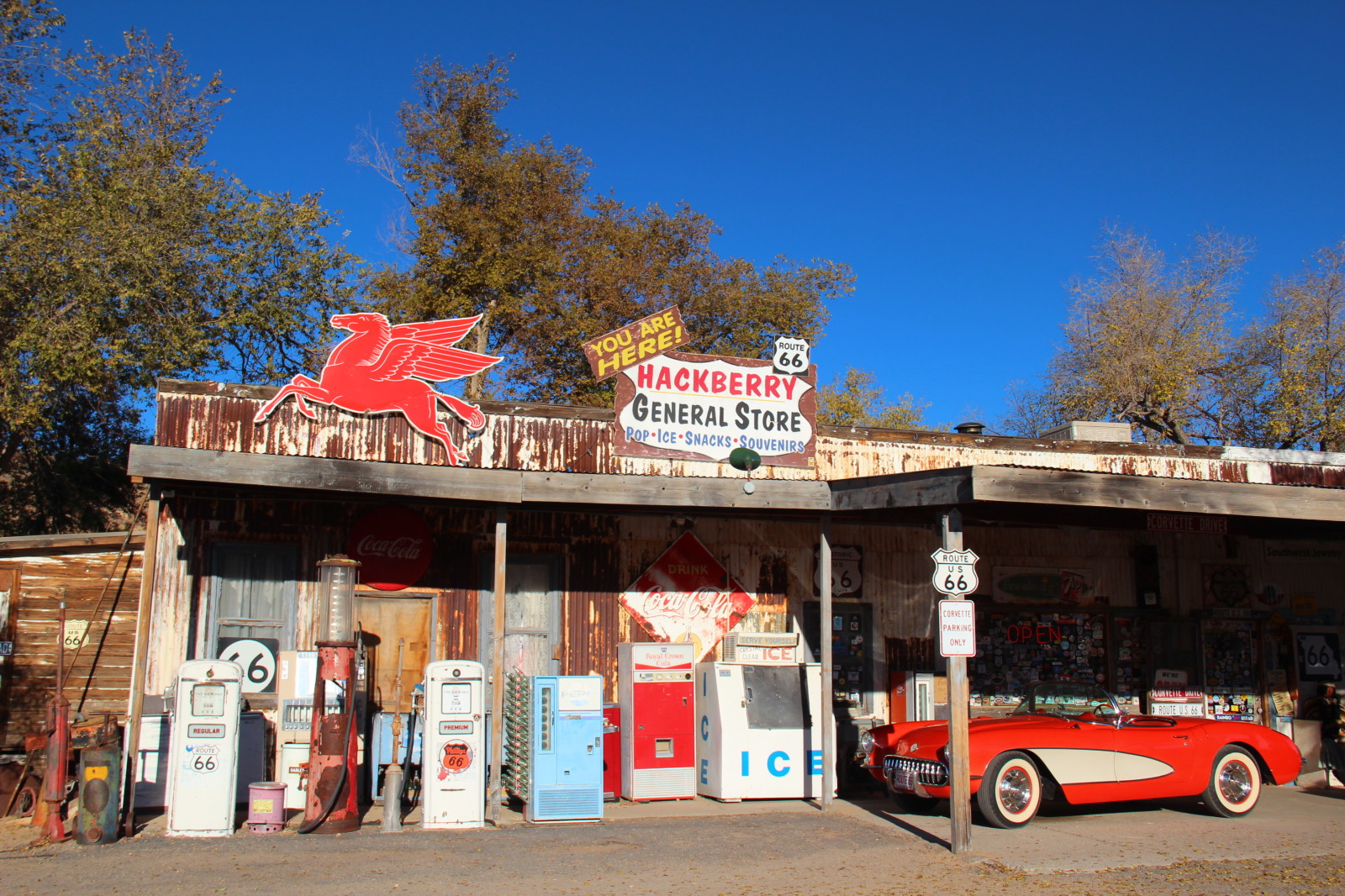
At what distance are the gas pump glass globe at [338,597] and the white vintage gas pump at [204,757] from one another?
105 centimetres

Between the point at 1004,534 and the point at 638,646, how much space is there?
18.9 feet

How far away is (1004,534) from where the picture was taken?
14.8m

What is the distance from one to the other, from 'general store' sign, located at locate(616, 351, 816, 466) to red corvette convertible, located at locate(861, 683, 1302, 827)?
3.72m

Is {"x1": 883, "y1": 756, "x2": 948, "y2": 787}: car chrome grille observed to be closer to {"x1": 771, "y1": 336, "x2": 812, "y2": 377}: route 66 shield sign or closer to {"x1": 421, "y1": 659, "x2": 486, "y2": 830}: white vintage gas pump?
{"x1": 421, "y1": 659, "x2": 486, "y2": 830}: white vintage gas pump

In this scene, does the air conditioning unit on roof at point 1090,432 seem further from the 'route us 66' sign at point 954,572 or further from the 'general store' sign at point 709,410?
the 'route us 66' sign at point 954,572

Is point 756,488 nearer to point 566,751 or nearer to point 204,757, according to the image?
point 566,751

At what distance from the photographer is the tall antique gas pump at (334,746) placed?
9586mm

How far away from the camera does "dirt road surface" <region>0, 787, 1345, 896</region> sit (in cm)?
788

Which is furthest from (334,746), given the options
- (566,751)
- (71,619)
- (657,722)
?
(71,619)

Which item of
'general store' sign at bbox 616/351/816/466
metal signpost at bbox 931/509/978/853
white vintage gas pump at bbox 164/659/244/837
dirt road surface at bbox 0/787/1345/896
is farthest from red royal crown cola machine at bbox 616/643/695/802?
white vintage gas pump at bbox 164/659/244/837

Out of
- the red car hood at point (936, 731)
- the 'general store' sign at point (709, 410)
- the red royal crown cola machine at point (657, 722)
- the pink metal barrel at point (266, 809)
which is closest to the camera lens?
the pink metal barrel at point (266, 809)

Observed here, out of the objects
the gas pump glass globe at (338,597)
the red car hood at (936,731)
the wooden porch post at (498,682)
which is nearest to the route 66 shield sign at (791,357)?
the wooden porch post at (498,682)

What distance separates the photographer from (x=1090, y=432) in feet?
53.3

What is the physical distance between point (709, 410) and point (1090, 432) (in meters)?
6.57
